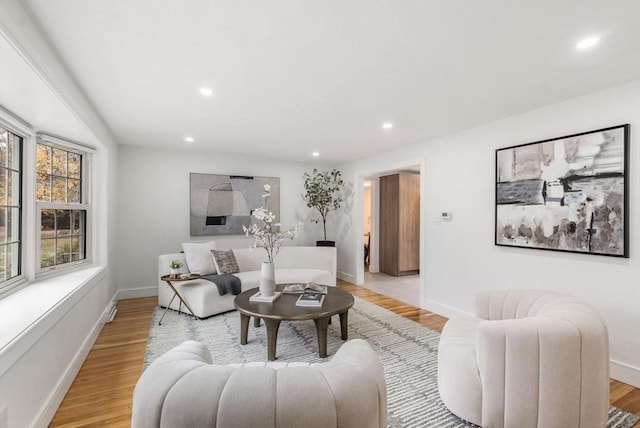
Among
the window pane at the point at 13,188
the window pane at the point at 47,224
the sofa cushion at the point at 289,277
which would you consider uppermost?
the window pane at the point at 13,188

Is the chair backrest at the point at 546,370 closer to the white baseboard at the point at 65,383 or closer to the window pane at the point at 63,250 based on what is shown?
the white baseboard at the point at 65,383

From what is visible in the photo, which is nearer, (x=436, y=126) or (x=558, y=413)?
(x=558, y=413)

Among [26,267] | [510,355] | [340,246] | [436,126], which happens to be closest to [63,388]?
[26,267]

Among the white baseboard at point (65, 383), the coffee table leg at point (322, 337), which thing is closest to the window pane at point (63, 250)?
the white baseboard at point (65, 383)

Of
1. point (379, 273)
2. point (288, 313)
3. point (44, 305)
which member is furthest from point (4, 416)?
point (379, 273)

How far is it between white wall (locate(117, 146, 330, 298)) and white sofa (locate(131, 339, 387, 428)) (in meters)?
4.27

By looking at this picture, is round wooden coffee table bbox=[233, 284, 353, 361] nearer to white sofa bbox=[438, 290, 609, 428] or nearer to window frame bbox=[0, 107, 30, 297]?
white sofa bbox=[438, 290, 609, 428]

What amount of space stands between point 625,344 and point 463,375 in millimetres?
1646

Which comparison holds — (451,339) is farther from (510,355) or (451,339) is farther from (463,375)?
(510,355)

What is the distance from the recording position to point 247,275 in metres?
4.27

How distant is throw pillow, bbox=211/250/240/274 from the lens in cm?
428

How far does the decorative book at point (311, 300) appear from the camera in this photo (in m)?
2.89

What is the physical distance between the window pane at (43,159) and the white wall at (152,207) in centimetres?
167

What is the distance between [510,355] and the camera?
5.41 ft
